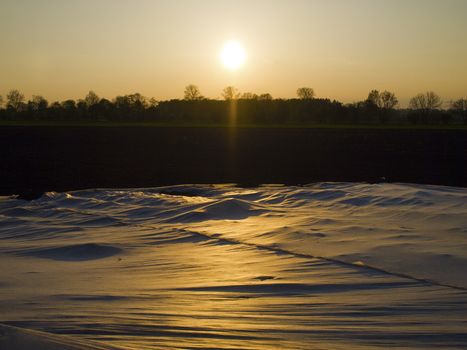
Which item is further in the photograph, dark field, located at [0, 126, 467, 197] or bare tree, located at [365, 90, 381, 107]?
bare tree, located at [365, 90, 381, 107]

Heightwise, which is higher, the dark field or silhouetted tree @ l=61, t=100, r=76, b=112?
silhouetted tree @ l=61, t=100, r=76, b=112

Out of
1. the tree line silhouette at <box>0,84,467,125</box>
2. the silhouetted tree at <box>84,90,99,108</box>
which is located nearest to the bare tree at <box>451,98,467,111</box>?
the tree line silhouette at <box>0,84,467,125</box>

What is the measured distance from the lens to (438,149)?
18766 mm

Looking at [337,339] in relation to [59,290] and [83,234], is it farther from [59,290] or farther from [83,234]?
[83,234]

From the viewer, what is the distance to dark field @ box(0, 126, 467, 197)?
11.1 m

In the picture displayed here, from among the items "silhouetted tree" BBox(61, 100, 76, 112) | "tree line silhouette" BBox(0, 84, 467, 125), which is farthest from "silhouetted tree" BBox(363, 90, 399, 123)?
"silhouetted tree" BBox(61, 100, 76, 112)

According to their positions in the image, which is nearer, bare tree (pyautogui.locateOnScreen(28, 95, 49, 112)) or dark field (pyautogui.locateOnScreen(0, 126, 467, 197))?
dark field (pyautogui.locateOnScreen(0, 126, 467, 197))

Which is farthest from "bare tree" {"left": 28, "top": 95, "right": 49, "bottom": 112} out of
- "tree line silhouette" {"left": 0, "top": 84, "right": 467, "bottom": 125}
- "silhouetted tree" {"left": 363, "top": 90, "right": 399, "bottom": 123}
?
"silhouetted tree" {"left": 363, "top": 90, "right": 399, "bottom": 123}

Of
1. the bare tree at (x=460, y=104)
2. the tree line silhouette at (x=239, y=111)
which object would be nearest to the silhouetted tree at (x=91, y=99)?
the tree line silhouette at (x=239, y=111)

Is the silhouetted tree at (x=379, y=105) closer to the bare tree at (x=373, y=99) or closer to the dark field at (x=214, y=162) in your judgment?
the bare tree at (x=373, y=99)

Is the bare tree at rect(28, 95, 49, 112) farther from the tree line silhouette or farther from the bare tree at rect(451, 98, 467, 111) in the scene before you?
the bare tree at rect(451, 98, 467, 111)

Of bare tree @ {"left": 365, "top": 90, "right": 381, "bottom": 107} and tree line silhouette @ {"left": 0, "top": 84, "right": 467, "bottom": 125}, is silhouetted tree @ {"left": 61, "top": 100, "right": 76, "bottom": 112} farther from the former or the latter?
bare tree @ {"left": 365, "top": 90, "right": 381, "bottom": 107}

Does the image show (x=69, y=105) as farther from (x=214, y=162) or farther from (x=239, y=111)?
(x=214, y=162)

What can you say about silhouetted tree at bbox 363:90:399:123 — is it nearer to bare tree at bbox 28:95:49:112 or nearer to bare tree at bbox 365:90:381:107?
bare tree at bbox 365:90:381:107
